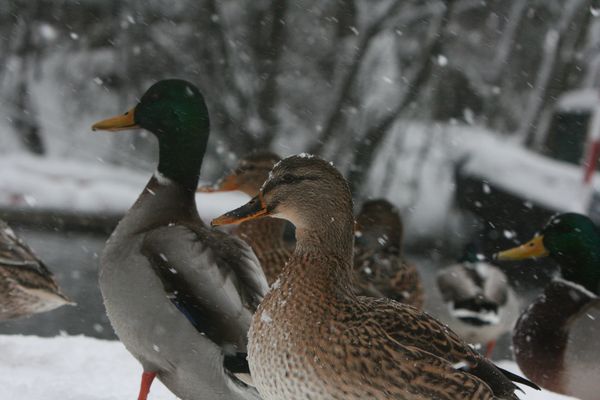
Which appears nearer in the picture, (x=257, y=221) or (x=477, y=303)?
(x=257, y=221)

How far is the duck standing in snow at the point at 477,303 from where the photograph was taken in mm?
5000

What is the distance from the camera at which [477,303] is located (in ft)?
16.5

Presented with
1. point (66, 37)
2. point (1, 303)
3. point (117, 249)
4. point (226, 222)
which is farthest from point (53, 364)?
point (66, 37)

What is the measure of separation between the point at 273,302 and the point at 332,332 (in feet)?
0.63

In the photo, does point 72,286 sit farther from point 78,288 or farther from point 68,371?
point 68,371

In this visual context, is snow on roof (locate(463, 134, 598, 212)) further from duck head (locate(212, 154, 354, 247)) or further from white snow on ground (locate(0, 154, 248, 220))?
duck head (locate(212, 154, 354, 247))

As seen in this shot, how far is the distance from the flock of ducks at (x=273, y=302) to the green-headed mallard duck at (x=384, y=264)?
0.01 metres

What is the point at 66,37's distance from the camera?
35.2 ft

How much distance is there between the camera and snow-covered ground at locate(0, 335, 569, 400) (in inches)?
123

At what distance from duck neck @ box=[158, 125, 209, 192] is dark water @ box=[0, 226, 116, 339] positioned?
4189mm

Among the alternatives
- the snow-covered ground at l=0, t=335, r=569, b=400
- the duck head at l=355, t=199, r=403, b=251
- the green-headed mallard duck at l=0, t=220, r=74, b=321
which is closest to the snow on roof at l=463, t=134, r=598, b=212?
the duck head at l=355, t=199, r=403, b=251

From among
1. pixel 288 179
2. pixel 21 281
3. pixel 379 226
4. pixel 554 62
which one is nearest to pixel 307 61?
pixel 554 62

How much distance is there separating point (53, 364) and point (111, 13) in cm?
773

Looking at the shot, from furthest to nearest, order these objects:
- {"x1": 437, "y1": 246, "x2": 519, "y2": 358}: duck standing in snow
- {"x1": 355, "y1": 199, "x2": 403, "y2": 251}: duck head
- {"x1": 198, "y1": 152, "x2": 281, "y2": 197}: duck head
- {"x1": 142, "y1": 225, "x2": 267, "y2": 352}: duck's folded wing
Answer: {"x1": 437, "y1": 246, "x2": 519, "y2": 358}: duck standing in snow → {"x1": 355, "y1": 199, "x2": 403, "y2": 251}: duck head → {"x1": 198, "y1": 152, "x2": 281, "y2": 197}: duck head → {"x1": 142, "y1": 225, "x2": 267, "y2": 352}: duck's folded wing
